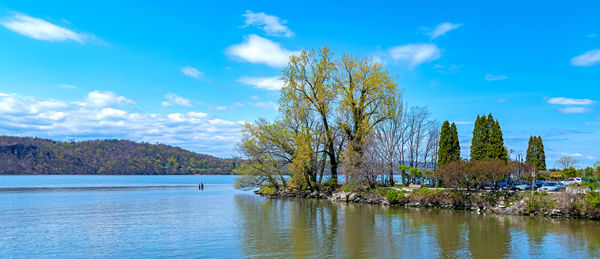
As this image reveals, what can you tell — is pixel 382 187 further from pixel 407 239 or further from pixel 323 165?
pixel 407 239

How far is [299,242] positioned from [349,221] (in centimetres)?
801

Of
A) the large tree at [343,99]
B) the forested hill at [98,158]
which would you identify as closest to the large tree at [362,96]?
the large tree at [343,99]

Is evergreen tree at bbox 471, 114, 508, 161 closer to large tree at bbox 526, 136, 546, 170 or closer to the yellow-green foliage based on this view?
large tree at bbox 526, 136, 546, 170

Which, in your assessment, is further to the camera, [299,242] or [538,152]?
[538,152]

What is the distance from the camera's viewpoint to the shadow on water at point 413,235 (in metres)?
16.5

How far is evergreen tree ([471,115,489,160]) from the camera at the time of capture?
145 ft

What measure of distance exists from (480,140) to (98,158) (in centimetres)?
16688

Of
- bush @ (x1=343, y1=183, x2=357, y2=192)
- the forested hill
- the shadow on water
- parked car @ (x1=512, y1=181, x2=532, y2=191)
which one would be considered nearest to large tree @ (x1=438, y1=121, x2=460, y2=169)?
parked car @ (x1=512, y1=181, x2=532, y2=191)

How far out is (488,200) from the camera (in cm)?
3250

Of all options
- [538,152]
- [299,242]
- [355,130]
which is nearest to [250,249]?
[299,242]

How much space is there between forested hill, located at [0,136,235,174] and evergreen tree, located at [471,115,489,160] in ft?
444

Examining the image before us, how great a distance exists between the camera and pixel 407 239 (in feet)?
63.5

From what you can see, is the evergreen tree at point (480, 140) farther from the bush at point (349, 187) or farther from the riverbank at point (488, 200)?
the bush at point (349, 187)

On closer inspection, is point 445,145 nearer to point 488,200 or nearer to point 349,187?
point 349,187
